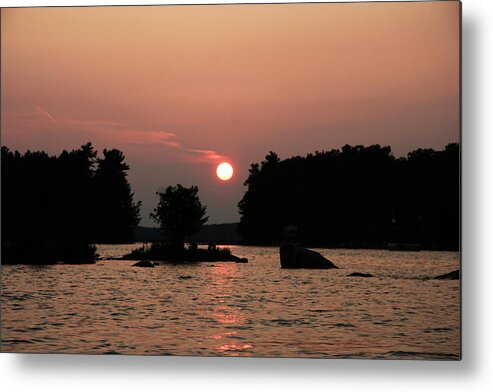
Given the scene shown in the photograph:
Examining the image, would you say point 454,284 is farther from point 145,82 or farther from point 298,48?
point 145,82

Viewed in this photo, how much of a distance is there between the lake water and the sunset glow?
0.55m

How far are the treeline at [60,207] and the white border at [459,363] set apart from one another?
95 centimetres

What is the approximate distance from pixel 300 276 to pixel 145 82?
6.16ft

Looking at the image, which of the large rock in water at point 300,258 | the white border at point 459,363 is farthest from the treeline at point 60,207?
the large rock in water at point 300,258

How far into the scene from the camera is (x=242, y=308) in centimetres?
645

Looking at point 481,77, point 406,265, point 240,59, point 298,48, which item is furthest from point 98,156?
point 481,77


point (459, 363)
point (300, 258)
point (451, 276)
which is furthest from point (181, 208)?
point (459, 363)

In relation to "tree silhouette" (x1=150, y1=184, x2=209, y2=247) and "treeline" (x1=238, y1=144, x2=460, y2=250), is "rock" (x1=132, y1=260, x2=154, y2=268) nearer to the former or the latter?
"tree silhouette" (x1=150, y1=184, x2=209, y2=247)

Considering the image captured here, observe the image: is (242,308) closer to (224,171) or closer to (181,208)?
(181,208)

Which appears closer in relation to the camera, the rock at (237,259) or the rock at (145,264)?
the rock at (237,259)

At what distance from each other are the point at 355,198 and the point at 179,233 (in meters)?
1.38

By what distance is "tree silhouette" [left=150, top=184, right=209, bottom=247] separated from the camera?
631 cm

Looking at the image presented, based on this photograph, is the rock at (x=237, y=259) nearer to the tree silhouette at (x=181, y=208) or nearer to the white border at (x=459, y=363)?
the tree silhouette at (x=181, y=208)

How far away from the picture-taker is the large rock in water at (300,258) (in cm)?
644
